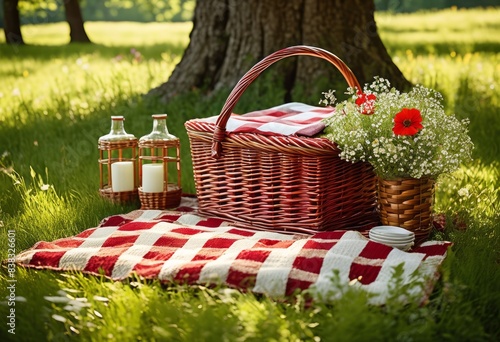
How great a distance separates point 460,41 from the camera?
966 centimetres

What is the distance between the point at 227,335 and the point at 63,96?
A: 482 centimetres

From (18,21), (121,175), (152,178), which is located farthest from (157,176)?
(18,21)

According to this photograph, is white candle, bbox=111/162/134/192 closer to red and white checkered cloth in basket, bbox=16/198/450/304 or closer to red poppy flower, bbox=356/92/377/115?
red and white checkered cloth in basket, bbox=16/198/450/304

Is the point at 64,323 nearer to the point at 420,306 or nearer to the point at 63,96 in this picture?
the point at 420,306

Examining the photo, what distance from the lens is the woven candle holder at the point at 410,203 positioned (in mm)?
2955

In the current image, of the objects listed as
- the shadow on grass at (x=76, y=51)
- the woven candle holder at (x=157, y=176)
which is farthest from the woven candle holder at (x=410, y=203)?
the shadow on grass at (x=76, y=51)

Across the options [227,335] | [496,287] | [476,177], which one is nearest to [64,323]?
[227,335]

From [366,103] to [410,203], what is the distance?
0.46m

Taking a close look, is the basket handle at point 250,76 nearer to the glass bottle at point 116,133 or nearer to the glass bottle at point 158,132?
the glass bottle at point 158,132

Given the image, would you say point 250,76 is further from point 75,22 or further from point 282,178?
point 75,22

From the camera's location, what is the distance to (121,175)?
3646 millimetres

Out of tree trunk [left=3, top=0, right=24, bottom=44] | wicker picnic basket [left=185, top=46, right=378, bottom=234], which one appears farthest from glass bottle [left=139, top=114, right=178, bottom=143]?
tree trunk [left=3, top=0, right=24, bottom=44]

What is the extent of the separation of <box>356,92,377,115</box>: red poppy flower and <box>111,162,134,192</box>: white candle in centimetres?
130

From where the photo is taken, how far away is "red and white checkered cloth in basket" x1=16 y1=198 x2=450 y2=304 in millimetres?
2439
